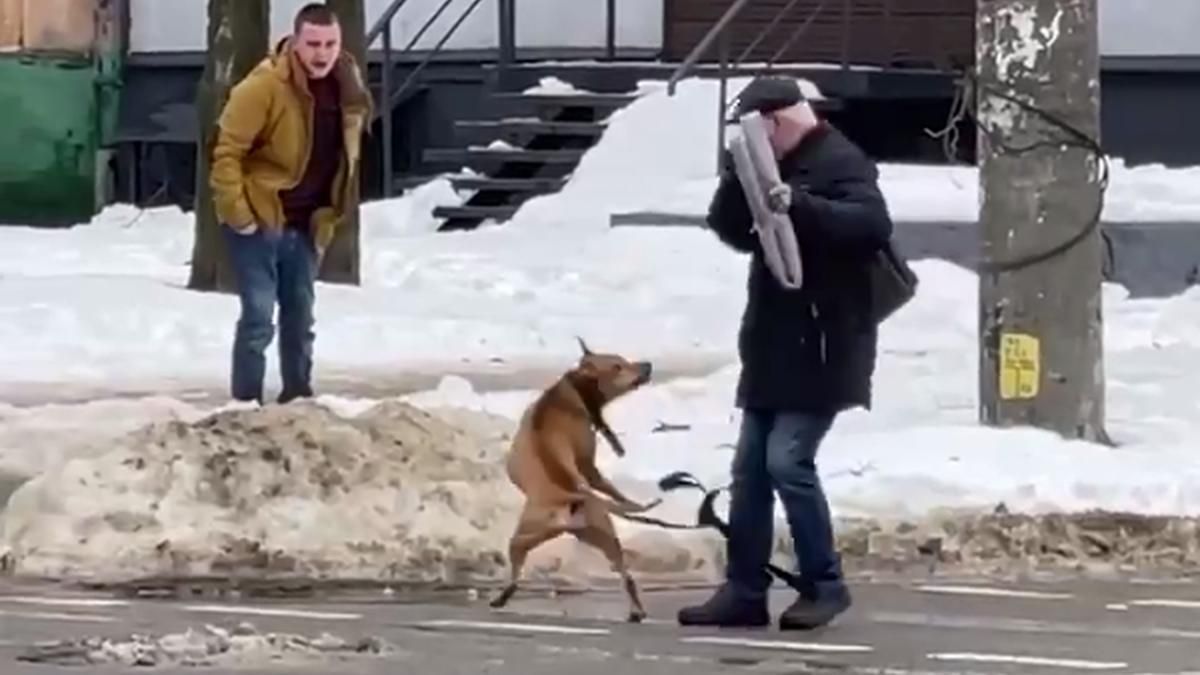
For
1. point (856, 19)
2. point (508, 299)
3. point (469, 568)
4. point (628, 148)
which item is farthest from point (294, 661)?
point (856, 19)

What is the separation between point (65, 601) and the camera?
28.6 ft

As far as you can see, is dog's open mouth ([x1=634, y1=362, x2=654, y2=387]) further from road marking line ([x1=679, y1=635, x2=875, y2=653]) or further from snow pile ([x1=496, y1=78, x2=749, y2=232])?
snow pile ([x1=496, y1=78, x2=749, y2=232])

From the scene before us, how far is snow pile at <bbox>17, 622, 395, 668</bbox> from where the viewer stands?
7.72 meters

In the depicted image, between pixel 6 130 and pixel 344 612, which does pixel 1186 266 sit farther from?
pixel 6 130

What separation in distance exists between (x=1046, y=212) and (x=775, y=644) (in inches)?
125

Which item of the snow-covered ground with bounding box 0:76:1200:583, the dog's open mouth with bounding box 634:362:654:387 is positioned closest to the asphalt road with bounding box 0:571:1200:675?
the dog's open mouth with bounding box 634:362:654:387

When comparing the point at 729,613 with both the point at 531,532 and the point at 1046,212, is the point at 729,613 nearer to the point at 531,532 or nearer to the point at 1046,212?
the point at 531,532

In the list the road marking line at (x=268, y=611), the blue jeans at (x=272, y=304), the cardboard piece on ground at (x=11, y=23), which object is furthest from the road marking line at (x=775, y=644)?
the cardboard piece on ground at (x=11, y=23)

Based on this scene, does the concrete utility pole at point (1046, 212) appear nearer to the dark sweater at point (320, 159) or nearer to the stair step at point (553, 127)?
the dark sweater at point (320, 159)

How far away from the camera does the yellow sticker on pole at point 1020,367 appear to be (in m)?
10.8

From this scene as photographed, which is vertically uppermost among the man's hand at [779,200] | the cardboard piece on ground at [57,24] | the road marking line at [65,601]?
the cardboard piece on ground at [57,24]

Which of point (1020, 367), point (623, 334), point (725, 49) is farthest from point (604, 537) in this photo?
point (725, 49)

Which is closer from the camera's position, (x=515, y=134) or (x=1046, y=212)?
(x=1046, y=212)

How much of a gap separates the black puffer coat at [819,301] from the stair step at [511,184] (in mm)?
13007
